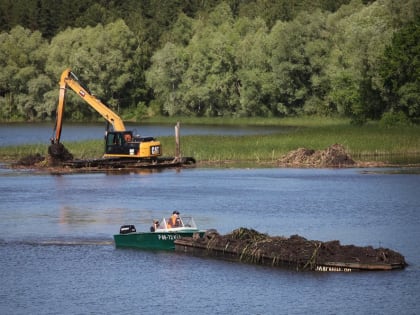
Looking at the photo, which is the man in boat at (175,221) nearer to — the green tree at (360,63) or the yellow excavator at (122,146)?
the yellow excavator at (122,146)

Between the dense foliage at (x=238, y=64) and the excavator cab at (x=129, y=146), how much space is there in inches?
1188

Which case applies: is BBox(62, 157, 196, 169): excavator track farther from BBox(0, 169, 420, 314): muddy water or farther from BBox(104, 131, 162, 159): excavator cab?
BBox(0, 169, 420, 314): muddy water

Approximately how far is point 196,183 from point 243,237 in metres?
29.1

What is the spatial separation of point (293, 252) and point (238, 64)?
355 ft

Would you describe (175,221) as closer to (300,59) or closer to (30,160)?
(30,160)

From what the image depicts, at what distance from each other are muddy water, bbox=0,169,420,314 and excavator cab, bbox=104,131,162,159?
1.72 meters

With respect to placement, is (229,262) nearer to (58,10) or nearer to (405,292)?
(405,292)

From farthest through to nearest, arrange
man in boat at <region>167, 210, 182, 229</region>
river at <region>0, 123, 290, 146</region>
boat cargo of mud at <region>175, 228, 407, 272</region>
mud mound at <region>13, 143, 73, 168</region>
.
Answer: river at <region>0, 123, 290, 146</region>
mud mound at <region>13, 143, 73, 168</region>
man in boat at <region>167, 210, 182, 229</region>
boat cargo of mud at <region>175, 228, 407, 272</region>

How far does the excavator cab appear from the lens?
3150 inches

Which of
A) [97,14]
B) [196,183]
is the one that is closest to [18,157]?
[196,183]

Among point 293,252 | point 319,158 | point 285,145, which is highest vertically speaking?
point 285,145

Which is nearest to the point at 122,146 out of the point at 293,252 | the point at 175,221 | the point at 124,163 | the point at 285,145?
the point at 124,163

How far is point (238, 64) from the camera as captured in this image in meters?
149

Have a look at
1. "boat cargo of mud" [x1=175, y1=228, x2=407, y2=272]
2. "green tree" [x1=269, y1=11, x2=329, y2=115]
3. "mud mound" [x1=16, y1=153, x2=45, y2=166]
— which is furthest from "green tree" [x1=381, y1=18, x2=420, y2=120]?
"boat cargo of mud" [x1=175, y1=228, x2=407, y2=272]
